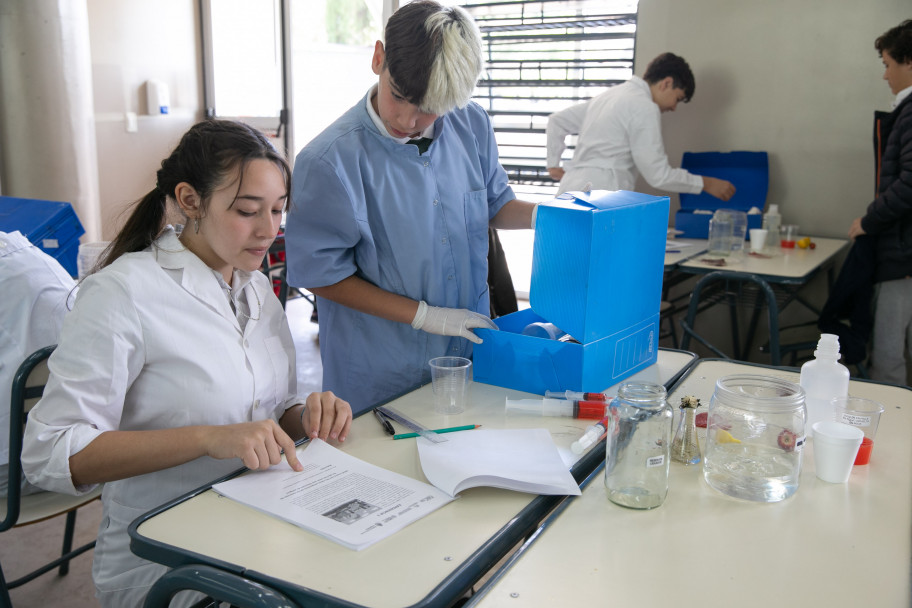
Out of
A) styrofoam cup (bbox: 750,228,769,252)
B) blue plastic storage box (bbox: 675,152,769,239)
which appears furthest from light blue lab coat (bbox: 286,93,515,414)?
blue plastic storage box (bbox: 675,152,769,239)

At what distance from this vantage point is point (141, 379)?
4.12 ft

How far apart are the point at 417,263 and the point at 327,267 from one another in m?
0.22

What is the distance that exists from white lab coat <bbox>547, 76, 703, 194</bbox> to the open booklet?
267 cm

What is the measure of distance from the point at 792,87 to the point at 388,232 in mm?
3024

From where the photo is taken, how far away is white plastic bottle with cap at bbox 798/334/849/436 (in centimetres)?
133

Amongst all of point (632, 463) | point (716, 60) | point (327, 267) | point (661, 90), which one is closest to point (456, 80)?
point (327, 267)

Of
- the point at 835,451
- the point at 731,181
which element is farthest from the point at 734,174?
the point at 835,451

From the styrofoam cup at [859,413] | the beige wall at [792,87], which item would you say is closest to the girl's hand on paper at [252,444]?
the styrofoam cup at [859,413]

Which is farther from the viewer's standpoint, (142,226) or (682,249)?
(682,249)

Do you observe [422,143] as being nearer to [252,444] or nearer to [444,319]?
[444,319]

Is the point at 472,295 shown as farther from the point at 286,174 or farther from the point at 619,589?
the point at 619,589

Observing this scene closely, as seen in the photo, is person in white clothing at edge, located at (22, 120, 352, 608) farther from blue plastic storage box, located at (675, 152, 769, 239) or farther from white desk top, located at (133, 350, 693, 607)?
blue plastic storage box, located at (675, 152, 769, 239)

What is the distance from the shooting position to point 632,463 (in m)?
1.11

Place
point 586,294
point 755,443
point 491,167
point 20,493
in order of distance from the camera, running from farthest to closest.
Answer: point 491,167, point 20,493, point 586,294, point 755,443
